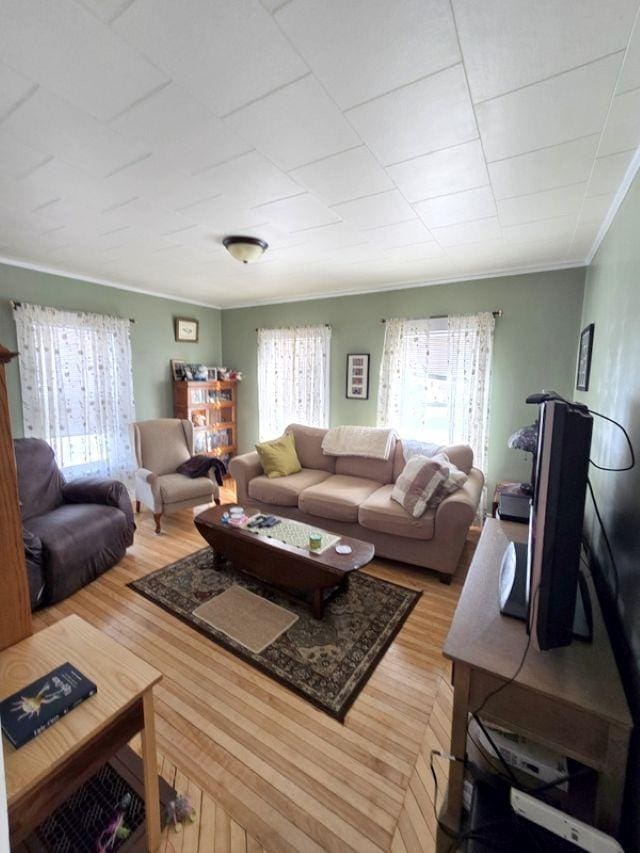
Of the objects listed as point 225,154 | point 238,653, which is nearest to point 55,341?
point 225,154

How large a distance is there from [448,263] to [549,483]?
2.71m

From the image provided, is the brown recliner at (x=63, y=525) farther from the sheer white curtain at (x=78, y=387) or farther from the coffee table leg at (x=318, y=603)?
the coffee table leg at (x=318, y=603)

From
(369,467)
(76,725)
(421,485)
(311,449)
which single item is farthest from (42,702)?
(311,449)

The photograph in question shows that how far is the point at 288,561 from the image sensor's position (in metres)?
2.28

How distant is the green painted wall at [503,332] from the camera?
10.4ft

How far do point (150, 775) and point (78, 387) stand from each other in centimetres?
352

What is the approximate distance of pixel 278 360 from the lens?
15.6 feet

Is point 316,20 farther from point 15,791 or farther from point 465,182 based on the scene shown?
point 15,791

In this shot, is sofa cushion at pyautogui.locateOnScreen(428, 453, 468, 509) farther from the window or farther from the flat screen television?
the flat screen television

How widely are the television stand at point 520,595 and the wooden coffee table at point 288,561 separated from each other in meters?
0.90

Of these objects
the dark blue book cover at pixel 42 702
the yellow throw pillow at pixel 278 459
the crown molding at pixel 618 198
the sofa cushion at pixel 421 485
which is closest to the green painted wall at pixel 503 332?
the crown molding at pixel 618 198

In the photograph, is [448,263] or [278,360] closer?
[448,263]

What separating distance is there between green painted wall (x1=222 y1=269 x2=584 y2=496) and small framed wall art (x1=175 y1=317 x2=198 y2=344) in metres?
1.60

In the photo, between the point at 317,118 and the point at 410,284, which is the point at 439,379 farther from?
the point at 317,118
